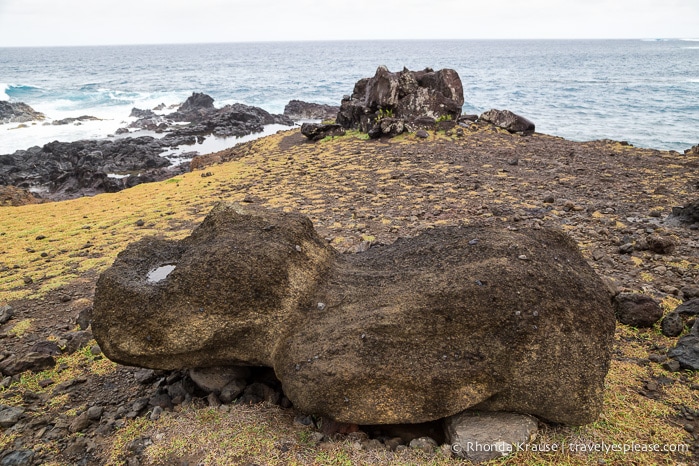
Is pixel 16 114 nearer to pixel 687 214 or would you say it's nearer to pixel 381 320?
pixel 381 320

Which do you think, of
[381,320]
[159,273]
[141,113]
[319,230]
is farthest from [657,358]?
[141,113]

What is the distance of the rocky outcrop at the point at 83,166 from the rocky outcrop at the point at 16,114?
20.6 m

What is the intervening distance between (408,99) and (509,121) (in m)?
5.39

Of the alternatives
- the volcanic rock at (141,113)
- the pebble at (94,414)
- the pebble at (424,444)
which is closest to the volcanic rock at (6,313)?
the pebble at (94,414)

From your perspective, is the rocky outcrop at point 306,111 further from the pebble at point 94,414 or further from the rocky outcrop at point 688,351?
the pebble at point 94,414

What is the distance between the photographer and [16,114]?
4816cm

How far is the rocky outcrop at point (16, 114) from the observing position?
46812 mm

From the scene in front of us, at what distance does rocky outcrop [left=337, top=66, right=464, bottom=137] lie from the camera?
23.5 meters

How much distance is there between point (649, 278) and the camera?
A: 24.2 ft

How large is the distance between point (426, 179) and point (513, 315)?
36.0 ft

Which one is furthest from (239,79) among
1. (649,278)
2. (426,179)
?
(649,278)

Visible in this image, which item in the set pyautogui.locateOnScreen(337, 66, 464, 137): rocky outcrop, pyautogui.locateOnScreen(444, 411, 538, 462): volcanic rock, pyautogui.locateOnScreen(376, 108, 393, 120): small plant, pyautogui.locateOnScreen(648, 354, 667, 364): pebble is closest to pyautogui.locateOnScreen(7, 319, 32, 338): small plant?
pyautogui.locateOnScreen(444, 411, 538, 462): volcanic rock

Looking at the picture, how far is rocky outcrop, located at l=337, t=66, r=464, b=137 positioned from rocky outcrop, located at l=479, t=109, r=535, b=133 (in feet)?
5.61

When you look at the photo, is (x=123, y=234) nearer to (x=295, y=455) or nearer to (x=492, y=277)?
(x=295, y=455)
